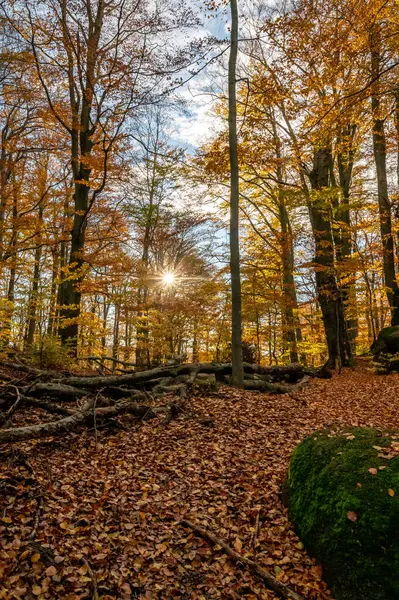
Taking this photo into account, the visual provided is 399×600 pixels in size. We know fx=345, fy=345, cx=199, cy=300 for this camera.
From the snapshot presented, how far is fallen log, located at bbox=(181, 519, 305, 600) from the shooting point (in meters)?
2.82

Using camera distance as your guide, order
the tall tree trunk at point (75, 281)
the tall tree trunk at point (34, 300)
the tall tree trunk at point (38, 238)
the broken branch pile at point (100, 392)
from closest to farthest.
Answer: the broken branch pile at point (100, 392), the tall tree trunk at point (38, 238), the tall tree trunk at point (34, 300), the tall tree trunk at point (75, 281)

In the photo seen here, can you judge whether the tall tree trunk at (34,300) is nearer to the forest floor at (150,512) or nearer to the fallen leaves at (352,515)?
the forest floor at (150,512)

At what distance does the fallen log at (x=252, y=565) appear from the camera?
282 cm

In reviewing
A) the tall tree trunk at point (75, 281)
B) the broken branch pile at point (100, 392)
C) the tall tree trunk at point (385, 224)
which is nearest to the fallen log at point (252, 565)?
the broken branch pile at point (100, 392)

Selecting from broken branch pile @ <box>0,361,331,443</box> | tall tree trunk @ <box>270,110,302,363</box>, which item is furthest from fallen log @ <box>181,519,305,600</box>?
tall tree trunk @ <box>270,110,302,363</box>

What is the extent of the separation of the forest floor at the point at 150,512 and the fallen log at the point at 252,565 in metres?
0.06

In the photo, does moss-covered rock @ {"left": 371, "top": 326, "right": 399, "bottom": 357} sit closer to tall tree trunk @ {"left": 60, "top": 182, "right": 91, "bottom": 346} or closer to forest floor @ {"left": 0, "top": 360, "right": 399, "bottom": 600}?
forest floor @ {"left": 0, "top": 360, "right": 399, "bottom": 600}

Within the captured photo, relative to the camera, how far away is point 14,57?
1137cm

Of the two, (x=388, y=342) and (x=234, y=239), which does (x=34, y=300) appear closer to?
(x=234, y=239)

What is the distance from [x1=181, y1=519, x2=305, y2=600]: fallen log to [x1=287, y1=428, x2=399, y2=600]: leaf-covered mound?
1.20 ft

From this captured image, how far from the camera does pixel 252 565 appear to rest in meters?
3.10

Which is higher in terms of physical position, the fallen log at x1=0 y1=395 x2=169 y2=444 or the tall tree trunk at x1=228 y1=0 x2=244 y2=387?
the tall tree trunk at x1=228 y1=0 x2=244 y2=387

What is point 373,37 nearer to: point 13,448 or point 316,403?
point 316,403

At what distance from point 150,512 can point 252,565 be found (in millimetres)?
1202
